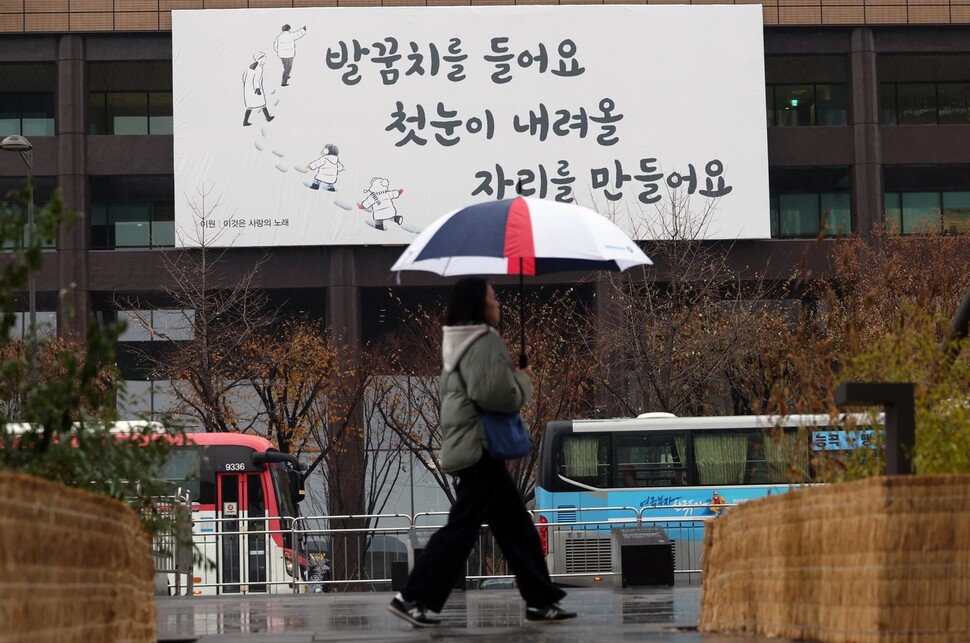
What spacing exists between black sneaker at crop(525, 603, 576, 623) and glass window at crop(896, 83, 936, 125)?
41.6 metres

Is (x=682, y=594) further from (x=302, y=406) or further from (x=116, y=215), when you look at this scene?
(x=116, y=215)

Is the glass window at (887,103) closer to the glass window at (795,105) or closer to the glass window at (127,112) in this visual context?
the glass window at (795,105)

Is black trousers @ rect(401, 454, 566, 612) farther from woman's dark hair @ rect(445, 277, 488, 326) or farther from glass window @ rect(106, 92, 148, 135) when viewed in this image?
glass window @ rect(106, 92, 148, 135)

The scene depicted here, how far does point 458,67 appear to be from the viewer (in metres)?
43.9

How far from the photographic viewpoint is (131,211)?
45062 millimetres

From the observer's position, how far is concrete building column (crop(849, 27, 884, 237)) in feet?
148

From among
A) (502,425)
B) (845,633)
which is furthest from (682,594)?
(845,633)

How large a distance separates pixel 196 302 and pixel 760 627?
34.3 metres

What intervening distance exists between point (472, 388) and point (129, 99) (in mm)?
40639

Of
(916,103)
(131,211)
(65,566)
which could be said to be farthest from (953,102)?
(65,566)

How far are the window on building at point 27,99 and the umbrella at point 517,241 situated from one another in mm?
38390

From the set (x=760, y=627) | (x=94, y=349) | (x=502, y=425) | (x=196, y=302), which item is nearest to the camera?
(x=94, y=349)

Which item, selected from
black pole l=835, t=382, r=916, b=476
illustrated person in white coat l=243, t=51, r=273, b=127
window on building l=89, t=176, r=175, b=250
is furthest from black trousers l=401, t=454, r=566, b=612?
window on building l=89, t=176, r=175, b=250

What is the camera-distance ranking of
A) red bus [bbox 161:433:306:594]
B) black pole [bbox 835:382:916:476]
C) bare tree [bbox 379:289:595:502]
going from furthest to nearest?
bare tree [bbox 379:289:595:502] → red bus [bbox 161:433:306:594] → black pole [bbox 835:382:916:476]
